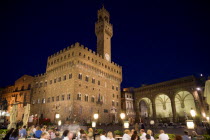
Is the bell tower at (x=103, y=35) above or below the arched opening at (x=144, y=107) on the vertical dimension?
above

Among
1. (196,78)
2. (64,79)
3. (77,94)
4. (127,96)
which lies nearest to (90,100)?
(77,94)

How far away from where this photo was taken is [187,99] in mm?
43656

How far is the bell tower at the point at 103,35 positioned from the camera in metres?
42.0

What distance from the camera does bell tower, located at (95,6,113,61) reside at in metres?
42.0

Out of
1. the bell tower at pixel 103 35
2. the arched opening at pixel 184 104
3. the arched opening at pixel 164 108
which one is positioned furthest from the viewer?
the arched opening at pixel 164 108

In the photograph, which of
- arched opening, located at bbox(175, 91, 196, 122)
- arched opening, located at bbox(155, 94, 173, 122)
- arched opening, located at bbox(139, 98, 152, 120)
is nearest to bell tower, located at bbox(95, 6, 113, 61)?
arched opening, located at bbox(139, 98, 152, 120)

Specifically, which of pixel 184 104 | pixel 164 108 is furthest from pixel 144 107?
pixel 184 104

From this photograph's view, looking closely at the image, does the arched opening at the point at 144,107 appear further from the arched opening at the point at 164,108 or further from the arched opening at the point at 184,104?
the arched opening at the point at 184,104

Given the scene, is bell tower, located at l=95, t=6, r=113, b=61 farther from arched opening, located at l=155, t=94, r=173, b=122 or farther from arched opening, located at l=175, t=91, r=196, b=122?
arched opening, located at l=175, t=91, r=196, b=122

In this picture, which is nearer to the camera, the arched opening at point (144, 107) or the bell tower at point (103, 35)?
the bell tower at point (103, 35)

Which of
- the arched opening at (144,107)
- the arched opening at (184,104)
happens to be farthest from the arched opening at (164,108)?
the arched opening at (144,107)

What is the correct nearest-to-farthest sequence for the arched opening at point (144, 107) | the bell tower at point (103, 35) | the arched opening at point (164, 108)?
1. the bell tower at point (103, 35)
2. the arched opening at point (164, 108)
3. the arched opening at point (144, 107)

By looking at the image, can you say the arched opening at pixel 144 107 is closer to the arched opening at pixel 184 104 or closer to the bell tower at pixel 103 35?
the arched opening at pixel 184 104

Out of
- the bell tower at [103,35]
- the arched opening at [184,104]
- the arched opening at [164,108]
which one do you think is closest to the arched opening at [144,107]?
the arched opening at [164,108]
